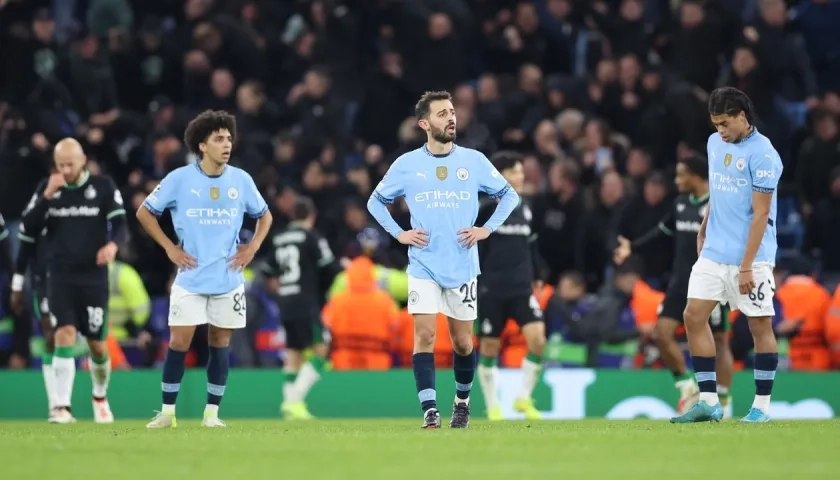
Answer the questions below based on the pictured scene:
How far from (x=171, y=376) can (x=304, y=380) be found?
5522 mm

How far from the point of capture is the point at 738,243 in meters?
11.9

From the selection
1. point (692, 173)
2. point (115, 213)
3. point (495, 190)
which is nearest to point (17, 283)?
point (115, 213)

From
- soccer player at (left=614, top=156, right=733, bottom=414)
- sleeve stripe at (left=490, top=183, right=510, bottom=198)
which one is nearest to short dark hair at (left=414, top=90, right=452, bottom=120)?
sleeve stripe at (left=490, top=183, right=510, bottom=198)

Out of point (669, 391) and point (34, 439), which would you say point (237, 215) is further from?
point (669, 391)

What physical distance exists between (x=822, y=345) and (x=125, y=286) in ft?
27.6

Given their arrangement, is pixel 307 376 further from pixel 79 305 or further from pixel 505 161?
pixel 505 161

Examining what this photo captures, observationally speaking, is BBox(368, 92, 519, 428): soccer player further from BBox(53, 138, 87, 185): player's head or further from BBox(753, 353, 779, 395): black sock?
BBox(53, 138, 87, 185): player's head

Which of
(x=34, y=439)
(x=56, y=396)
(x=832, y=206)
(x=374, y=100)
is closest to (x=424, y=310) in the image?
(x=34, y=439)

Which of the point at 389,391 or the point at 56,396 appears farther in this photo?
the point at 389,391

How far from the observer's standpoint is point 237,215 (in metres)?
12.9

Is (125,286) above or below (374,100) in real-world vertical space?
below

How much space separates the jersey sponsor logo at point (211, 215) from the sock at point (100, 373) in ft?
10.0

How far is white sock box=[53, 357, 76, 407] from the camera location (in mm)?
14922

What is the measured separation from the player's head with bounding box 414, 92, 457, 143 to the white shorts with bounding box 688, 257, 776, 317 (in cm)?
220
